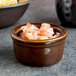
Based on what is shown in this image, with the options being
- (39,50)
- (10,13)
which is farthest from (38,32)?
(10,13)

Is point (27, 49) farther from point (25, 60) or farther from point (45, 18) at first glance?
point (45, 18)

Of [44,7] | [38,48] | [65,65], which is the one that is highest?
[38,48]

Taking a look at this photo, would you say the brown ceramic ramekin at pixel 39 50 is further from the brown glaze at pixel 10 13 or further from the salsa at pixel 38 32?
the brown glaze at pixel 10 13

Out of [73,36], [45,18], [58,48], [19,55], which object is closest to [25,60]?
[19,55]

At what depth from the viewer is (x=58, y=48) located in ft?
2.53

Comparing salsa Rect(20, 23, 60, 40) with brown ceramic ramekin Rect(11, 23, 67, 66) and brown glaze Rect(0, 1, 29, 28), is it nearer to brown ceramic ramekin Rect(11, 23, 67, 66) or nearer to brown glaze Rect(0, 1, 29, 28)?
brown ceramic ramekin Rect(11, 23, 67, 66)

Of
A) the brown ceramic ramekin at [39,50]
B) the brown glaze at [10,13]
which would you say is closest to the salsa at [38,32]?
the brown ceramic ramekin at [39,50]

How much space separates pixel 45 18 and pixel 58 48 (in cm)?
77

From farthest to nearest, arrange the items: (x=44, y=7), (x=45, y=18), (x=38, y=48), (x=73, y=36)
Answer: (x=44, y=7)
(x=45, y=18)
(x=73, y=36)
(x=38, y=48)

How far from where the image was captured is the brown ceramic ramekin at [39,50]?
28.9 inches

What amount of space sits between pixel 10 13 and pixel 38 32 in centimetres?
45

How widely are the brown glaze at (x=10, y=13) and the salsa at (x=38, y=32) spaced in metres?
0.33

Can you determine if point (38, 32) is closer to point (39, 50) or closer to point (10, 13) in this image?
point (39, 50)

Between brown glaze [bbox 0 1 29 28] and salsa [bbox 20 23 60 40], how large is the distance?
33 cm
